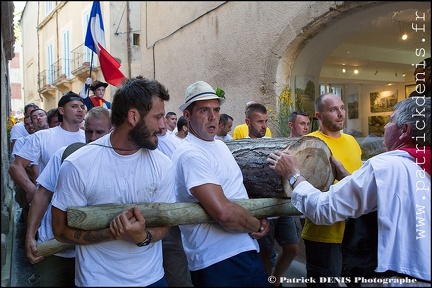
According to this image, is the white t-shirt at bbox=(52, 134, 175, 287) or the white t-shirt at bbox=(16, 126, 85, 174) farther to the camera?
the white t-shirt at bbox=(16, 126, 85, 174)

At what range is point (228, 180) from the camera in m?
2.69

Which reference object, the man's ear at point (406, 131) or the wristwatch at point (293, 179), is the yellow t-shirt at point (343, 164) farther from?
the man's ear at point (406, 131)

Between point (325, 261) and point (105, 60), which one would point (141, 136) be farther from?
point (105, 60)

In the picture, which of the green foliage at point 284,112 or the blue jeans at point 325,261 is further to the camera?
the green foliage at point 284,112

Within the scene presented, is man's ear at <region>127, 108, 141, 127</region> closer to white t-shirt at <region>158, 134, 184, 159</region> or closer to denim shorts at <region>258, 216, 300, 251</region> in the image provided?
white t-shirt at <region>158, 134, 184, 159</region>

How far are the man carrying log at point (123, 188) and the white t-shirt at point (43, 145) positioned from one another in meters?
1.83

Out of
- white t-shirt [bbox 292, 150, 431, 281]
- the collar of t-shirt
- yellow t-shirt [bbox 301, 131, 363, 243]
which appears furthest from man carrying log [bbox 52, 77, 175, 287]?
yellow t-shirt [bbox 301, 131, 363, 243]

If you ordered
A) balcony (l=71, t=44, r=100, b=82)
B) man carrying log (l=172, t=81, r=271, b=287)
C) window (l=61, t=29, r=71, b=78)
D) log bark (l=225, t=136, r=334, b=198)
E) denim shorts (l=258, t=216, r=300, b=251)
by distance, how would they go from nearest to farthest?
man carrying log (l=172, t=81, r=271, b=287) → log bark (l=225, t=136, r=334, b=198) → denim shorts (l=258, t=216, r=300, b=251) → window (l=61, t=29, r=71, b=78) → balcony (l=71, t=44, r=100, b=82)

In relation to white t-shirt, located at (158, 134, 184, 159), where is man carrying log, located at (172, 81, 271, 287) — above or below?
below

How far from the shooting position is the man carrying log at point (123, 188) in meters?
2.22

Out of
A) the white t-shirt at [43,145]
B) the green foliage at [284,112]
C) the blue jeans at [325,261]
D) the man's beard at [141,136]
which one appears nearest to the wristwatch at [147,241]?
the man's beard at [141,136]

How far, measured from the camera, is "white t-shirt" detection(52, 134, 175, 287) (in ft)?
7.32

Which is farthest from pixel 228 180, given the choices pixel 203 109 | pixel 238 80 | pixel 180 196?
pixel 238 80

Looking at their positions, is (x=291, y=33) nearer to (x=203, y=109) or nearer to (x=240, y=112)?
(x=240, y=112)
